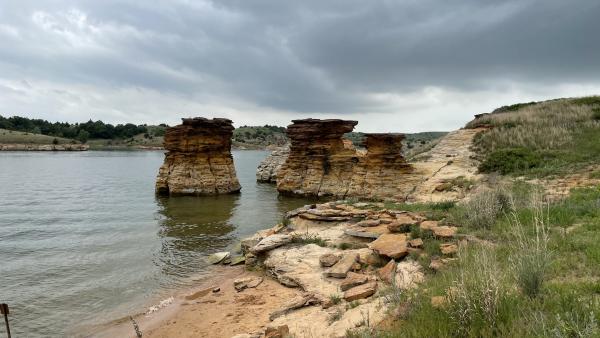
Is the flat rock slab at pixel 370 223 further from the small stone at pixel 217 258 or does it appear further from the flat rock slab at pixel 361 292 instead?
the small stone at pixel 217 258

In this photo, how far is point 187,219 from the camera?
22.0 m

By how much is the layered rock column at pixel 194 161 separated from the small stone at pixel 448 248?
27.6 meters

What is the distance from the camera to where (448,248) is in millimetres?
7801

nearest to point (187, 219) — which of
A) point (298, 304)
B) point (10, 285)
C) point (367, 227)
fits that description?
point (10, 285)

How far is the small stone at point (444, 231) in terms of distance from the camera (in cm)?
872

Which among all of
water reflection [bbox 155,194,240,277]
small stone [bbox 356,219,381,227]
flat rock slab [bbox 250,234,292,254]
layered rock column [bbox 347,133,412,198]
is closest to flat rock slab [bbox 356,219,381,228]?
small stone [bbox 356,219,381,227]

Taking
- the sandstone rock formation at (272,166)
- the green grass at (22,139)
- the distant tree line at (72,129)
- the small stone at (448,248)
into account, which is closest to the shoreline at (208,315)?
the small stone at (448,248)

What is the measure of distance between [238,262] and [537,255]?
32.5ft

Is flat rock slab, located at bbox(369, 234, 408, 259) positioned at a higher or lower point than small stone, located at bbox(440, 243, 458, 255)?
lower

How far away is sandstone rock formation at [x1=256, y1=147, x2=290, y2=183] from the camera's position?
4541 centimetres

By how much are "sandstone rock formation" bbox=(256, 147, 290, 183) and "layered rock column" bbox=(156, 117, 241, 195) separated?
11.2 meters

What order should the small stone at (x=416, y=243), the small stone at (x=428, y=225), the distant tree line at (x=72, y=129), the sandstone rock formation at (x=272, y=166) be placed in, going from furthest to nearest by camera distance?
Answer: the distant tree line at (x=72, y=129) → the sandstone rock formation at (x=272, y=166) → the small stone at (x=428, y=225) → the small stone at (x=416, y=243)

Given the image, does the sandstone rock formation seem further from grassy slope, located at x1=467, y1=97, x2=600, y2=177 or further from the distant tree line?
the distant tree line

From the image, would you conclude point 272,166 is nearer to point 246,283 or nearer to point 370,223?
point 370,223
